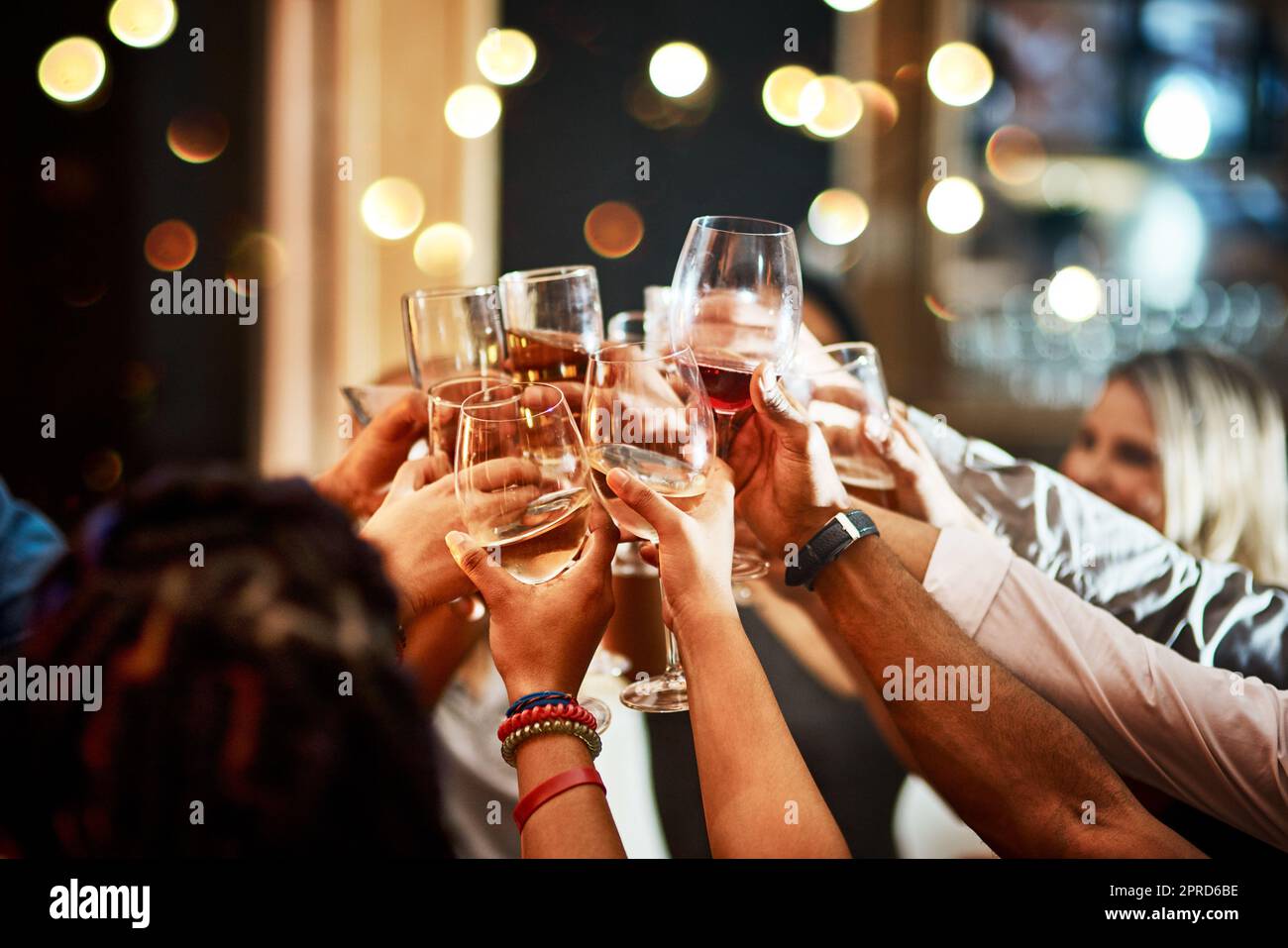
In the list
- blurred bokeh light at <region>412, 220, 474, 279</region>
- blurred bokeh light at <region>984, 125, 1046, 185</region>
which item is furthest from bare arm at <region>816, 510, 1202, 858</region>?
blurred bokeh light at <region>984, 125, 1046, 185</region>

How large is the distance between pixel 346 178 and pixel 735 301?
2022 mm

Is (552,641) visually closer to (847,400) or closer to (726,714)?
(726,714)

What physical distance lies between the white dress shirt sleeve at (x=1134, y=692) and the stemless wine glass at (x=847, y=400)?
160 mm

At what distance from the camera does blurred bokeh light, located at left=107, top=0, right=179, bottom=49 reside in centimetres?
Answer: 166

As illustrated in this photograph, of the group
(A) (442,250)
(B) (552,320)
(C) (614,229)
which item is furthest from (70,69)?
(B) (552,320)

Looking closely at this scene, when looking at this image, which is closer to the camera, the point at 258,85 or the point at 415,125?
the point at 258,85

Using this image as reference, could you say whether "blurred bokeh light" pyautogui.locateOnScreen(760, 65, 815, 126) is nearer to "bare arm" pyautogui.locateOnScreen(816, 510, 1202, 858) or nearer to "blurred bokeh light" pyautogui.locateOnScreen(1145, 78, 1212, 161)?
"blurred bokeh light" pyautogui.locateOnScreen(1145, 78, 1212, 161)

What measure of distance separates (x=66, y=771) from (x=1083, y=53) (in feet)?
11.4

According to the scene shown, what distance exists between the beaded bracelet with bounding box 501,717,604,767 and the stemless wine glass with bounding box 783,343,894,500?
440 mm

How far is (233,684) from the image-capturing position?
620 mm

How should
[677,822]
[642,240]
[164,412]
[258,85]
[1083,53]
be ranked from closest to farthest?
[677,822]
[164,412]
[258,85]
[642,240]
[1083,53]
